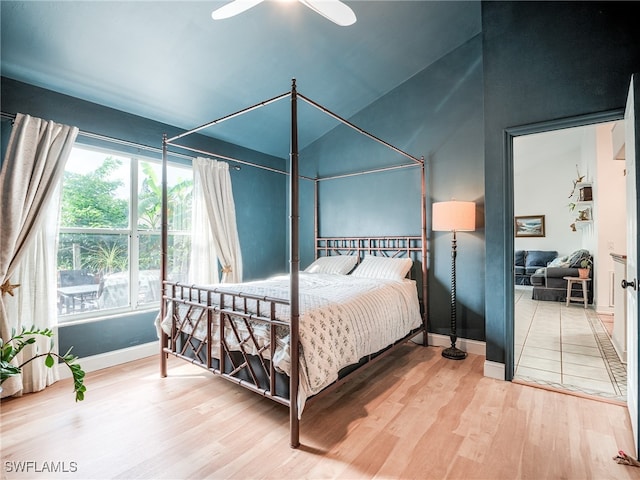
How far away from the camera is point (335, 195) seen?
4.54 meters

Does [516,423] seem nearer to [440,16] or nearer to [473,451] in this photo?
[473,451]

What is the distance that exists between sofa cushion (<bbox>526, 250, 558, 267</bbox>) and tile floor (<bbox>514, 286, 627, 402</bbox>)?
238 centimetres

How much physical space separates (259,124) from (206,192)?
3.53ft

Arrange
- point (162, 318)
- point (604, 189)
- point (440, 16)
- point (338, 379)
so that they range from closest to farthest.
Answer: point (338, 379)
point (162, 318)
point (440, 16)
point (604, 189)

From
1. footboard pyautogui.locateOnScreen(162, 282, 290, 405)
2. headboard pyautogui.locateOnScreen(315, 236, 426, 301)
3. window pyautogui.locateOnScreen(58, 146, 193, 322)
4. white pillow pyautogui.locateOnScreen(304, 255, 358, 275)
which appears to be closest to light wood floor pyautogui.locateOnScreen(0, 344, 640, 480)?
footboard pyautogui.locateOnScreen(162, 282, 290, 405)

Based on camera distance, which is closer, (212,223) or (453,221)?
(453,221)

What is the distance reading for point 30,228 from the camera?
2.60 m

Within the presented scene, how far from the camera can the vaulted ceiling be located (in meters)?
2.31

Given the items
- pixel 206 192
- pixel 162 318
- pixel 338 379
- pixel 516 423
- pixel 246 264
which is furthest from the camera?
pixel 246 264

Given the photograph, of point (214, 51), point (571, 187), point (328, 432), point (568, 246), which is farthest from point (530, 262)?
point (214, 51)

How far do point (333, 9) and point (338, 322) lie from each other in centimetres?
197

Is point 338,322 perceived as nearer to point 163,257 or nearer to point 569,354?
point 163,257

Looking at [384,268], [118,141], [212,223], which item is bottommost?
[384,268]

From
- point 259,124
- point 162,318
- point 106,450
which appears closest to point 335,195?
point 259,124
